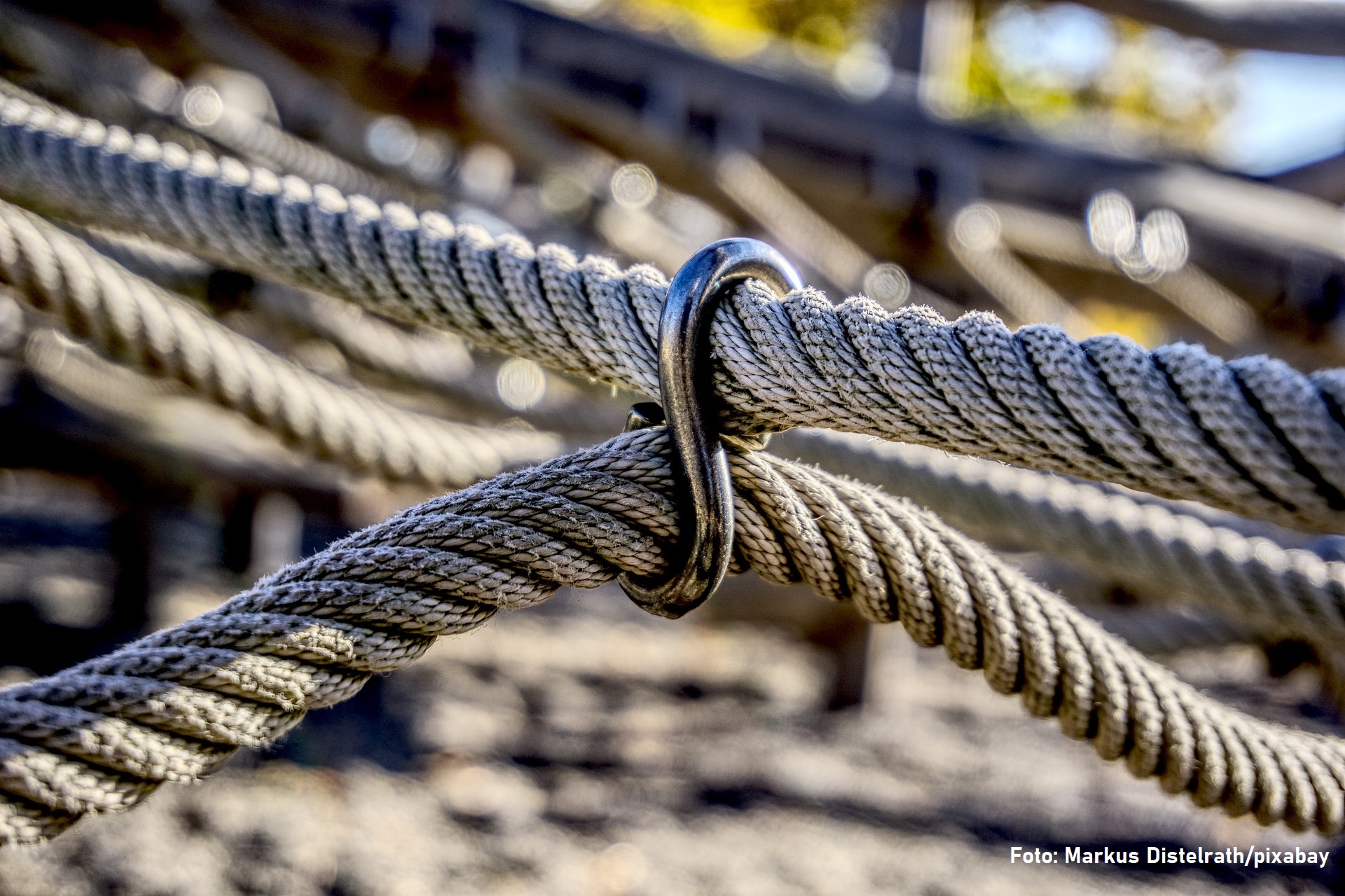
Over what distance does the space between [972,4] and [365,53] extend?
7.85ft

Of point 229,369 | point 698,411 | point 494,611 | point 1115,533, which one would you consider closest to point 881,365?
point 698,411

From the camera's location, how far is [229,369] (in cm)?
132

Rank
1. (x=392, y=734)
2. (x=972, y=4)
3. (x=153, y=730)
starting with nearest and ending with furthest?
(x=153, y=730) < (x=392, y=734) < (x=972, y=4)

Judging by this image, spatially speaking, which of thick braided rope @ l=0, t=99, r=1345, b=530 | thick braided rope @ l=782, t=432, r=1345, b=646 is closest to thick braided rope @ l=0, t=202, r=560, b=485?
thick braided rope @ l=0, t=99, r=1345, b=530

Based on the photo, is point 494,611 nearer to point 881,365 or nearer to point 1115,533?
point 881,365

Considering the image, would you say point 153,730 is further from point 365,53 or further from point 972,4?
point 972,4

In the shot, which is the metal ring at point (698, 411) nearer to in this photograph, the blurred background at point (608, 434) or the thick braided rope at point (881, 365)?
the thick braided rope at point (881, 365)

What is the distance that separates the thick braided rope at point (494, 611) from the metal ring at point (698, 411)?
0.02 metres

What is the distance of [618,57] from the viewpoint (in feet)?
10.5

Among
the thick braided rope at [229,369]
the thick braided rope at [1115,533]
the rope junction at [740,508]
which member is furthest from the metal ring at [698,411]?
the thick braided rope at [229,369]

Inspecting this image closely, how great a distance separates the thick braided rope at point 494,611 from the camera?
639mm

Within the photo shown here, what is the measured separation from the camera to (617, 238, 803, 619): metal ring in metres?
0.64

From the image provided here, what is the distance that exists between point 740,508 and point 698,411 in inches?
4.1

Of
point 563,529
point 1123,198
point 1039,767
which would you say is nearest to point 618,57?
point 1123,198
